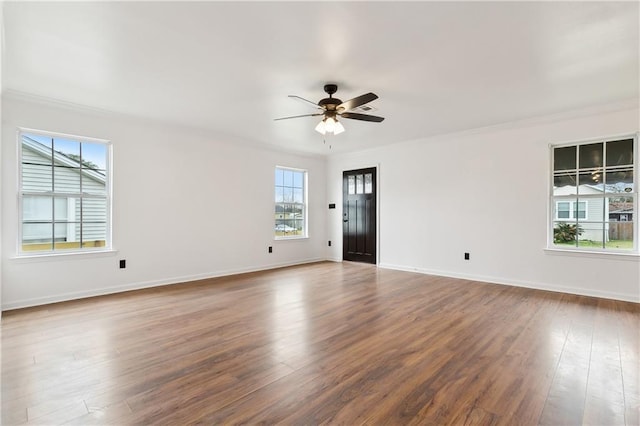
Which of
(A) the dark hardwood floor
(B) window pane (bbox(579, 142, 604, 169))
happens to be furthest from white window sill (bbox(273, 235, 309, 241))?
(B) window pane (bbox(579, 142, 604, 169))

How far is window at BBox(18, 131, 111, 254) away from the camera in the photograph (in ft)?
→ 12.4

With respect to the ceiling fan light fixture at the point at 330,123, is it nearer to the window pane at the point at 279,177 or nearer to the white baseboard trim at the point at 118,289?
the window pane at the point at 279,177

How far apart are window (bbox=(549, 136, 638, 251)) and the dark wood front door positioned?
122 inches

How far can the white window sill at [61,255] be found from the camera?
3677mm

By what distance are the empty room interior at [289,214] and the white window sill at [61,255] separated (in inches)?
1.0

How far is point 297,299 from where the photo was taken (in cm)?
400

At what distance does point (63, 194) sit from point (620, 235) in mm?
7261

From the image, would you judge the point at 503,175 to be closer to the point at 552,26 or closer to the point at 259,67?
the point at 552,26

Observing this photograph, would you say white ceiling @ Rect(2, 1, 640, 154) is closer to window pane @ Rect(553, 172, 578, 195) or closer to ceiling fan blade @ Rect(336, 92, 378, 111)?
ceiling fan blade @ Rect(336, 92, 378, 111)

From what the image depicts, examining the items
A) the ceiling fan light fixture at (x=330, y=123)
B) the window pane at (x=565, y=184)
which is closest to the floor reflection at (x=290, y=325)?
the ceiling fan light fixture at (x=330, y=123)

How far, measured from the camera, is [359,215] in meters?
6.83

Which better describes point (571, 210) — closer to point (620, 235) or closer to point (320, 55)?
point (620, 235)

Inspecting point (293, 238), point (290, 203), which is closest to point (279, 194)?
point (290, 203)

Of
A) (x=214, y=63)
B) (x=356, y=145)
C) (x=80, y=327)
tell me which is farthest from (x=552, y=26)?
(x=80, y=327)
